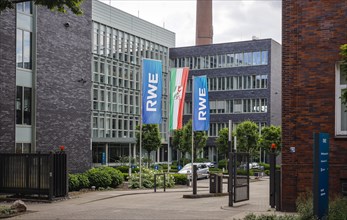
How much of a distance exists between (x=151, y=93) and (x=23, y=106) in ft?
23.2

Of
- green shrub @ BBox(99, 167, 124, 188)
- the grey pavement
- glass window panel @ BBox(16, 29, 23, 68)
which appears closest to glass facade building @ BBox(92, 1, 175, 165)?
green shrub @ BBox(99, 167, 124, 188)

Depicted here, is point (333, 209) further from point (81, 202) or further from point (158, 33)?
point (158, 33)

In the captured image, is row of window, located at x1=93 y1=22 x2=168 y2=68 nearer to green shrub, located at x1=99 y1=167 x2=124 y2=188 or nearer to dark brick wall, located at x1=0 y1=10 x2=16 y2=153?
dark brick wall, located at x1=0 y1=10 x2=16 y2=153

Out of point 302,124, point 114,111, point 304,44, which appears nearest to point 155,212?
point 302,124

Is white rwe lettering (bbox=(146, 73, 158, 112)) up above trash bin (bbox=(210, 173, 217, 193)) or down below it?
above

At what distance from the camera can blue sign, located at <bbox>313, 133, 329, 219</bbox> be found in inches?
458

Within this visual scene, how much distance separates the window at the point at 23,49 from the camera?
30.4 m

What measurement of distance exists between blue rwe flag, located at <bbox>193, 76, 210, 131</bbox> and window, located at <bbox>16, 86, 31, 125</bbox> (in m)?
9.65

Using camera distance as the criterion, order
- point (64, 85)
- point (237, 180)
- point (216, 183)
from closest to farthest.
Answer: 1. point (237, 180)
2. point (216, 183)
3. point (64, 85)

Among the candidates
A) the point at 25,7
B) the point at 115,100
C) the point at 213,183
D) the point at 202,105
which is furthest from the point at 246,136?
the point at 25,7

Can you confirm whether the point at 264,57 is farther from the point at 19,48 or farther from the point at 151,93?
the point at 19,48

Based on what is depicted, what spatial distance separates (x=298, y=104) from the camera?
1664 cm

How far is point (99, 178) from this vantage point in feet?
95.4

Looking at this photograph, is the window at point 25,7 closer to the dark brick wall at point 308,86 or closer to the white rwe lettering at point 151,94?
the white rwe lettering at point 151,94
